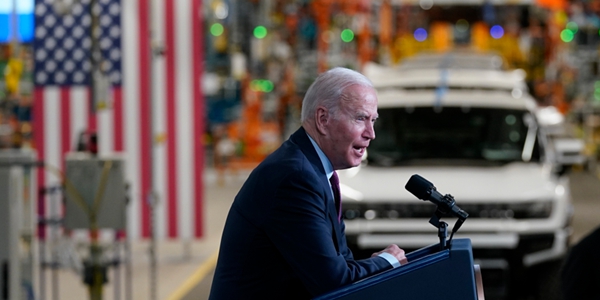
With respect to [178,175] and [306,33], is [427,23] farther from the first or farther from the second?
[178,175]

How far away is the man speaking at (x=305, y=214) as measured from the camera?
3.12 metres

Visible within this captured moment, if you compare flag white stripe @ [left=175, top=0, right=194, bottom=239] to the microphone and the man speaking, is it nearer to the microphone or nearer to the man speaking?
the man speaking

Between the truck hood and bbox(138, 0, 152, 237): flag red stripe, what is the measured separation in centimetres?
382

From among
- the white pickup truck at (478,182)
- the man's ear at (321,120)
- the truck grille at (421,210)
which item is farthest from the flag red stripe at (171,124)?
the man's ear at (321,120)

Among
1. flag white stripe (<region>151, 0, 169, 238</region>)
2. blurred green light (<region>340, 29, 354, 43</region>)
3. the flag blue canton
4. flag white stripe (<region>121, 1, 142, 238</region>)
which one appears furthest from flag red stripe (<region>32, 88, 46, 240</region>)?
blurred green light (<region>340, 29, 354, 43</region>)

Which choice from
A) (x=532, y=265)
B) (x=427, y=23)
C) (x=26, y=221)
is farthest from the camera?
(x=427, y=23)

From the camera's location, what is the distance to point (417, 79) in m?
11.4

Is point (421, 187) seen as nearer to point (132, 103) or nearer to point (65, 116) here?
point (132, 103)

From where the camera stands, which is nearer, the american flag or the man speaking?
the man speaking

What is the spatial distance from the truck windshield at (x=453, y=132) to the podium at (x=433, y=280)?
6.72m

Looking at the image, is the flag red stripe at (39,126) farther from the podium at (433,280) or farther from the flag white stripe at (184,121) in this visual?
the podium at (433,280)

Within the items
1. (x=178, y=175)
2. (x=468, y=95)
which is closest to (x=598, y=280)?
(x=468, y=95)

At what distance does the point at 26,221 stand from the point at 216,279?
4944mm

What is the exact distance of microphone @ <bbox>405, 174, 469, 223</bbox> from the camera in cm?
321
